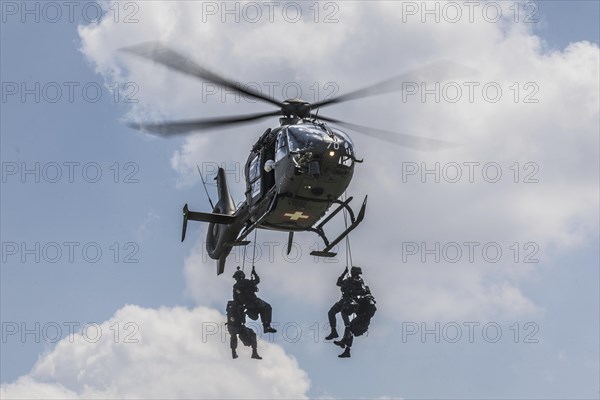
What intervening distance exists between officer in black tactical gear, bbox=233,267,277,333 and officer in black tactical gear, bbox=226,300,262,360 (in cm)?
23

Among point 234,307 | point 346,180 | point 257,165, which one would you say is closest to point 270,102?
point 257,165

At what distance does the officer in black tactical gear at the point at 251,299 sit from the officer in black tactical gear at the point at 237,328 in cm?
23

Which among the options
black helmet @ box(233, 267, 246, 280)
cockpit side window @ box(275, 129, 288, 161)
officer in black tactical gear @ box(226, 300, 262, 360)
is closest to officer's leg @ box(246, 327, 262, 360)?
officer in black tactical gear @ box(226, 300, 262, 360)

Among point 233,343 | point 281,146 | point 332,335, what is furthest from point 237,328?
point 281,146

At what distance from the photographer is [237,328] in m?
40.8

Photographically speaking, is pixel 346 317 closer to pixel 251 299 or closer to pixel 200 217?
pixel 251 299

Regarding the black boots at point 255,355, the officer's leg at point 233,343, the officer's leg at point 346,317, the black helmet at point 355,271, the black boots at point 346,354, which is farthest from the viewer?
the officer's leg at point 233,343

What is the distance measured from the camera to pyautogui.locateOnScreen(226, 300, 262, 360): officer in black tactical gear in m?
40.7

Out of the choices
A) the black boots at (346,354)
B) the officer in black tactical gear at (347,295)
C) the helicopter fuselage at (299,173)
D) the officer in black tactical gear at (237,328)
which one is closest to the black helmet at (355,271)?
the officer in black tactical gear at (347,295)

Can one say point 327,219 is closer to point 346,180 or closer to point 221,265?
point 346,180

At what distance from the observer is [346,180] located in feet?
121

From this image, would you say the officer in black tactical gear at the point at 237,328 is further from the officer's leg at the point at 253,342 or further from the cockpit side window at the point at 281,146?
the cockpit side window at the point at 281,146

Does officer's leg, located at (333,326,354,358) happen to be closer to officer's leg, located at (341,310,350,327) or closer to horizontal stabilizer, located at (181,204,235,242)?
officer's leg, located at (341,310,350,327)

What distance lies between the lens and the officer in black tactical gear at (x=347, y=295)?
3984cm
